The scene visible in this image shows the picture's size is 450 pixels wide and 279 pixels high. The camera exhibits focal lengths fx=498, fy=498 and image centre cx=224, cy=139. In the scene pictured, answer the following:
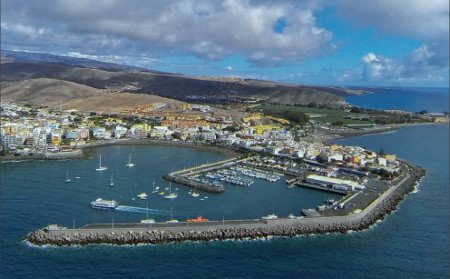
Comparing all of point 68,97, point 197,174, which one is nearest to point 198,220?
point 197,174

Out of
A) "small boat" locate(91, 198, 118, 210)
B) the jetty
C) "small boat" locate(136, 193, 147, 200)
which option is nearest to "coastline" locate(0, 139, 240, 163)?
the jetty

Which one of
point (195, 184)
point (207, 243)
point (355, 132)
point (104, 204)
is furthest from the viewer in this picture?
point (355, 132)

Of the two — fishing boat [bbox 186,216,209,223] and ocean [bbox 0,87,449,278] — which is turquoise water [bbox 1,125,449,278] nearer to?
ocean [bbox 0,87,449,278]

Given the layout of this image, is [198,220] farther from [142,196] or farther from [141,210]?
[142,196]

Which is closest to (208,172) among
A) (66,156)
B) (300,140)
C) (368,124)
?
(66,156)

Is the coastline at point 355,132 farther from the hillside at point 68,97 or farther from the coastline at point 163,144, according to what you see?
the hillside at point 68,97

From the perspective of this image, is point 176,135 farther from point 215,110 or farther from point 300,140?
point 215,110

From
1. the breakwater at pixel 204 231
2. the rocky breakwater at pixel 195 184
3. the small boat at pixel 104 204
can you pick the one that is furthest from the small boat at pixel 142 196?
the breakwater at pixel 204 231

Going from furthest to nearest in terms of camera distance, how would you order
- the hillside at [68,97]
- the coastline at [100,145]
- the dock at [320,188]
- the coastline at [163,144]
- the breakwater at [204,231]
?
the hillside at [68,97] → the coastline at [163,144] → the coastline at [100,145] → the dock at [320,188] → the breakwater at [204,231]
